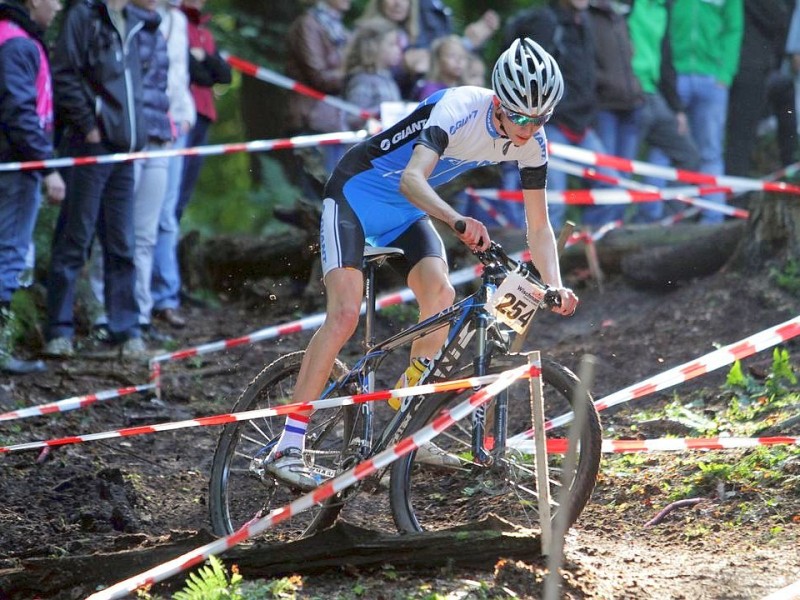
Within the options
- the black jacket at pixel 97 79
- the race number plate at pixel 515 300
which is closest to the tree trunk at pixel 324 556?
the race number plate at pixel 515 300

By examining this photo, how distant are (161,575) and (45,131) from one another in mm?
4967

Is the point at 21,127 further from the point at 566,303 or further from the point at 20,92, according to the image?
the point at 566,303

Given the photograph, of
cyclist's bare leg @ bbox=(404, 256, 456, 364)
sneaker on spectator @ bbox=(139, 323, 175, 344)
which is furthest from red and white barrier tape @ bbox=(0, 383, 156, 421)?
cyclist's bare leg @ bbox=(404, 256, 456, 364)

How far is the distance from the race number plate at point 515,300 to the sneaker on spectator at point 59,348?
193 inches

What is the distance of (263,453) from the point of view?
5.95 m

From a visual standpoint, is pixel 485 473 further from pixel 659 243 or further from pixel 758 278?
pixel 659 243

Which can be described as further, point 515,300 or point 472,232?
point 515,300

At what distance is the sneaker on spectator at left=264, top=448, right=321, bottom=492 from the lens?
18.6ft

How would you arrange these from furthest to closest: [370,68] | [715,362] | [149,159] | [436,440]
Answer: [370,68] < [149,159] < [715,362] < [436,440]

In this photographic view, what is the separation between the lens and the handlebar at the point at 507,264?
5230mm

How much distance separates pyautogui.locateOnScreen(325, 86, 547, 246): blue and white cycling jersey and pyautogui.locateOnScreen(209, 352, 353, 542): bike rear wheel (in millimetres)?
745

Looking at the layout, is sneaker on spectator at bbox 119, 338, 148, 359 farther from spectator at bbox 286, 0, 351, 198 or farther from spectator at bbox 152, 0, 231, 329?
spectator at bbox 286, 0, 351, 198

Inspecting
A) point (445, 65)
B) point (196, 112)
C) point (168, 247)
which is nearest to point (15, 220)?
point (168, 247)

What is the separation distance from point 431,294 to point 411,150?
2.22 feet
